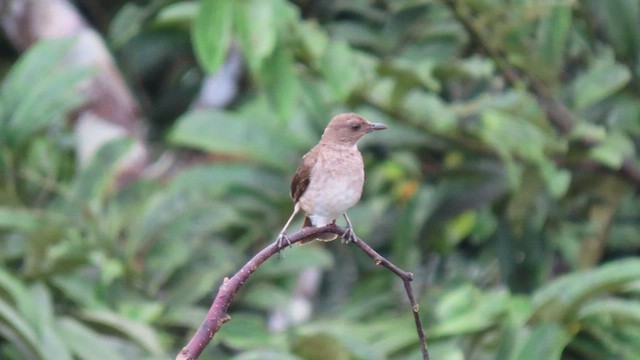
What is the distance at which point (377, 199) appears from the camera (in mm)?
6328

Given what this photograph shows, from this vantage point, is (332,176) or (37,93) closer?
(332,176)

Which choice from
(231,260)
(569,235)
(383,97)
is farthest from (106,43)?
(569,235)

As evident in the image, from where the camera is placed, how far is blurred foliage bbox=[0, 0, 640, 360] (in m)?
4.74

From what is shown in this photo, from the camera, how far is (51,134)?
6723 millimetres

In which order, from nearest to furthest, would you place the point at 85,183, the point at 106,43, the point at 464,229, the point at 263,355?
the point at 263,355 → the point at 85,183 → the point at 464,229 → the point at 106,43

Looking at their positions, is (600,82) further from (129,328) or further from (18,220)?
(18,220)

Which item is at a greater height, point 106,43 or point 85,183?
point 106,43

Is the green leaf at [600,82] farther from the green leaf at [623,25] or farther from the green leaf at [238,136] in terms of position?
the green leaf at [238,136]

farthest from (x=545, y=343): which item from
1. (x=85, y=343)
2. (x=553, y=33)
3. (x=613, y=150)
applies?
(x=85, y=343)

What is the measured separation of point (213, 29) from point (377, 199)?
2193 mm

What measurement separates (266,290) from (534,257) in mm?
1159

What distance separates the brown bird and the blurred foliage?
93cm

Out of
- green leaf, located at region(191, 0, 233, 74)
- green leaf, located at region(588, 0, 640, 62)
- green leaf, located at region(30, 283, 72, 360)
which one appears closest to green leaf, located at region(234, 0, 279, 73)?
green leaf, located at region(191, 0, 233, 74)

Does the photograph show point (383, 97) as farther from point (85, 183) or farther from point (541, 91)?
point (85, 183)
